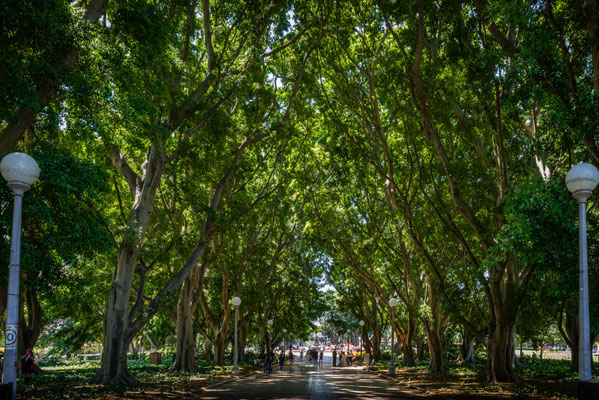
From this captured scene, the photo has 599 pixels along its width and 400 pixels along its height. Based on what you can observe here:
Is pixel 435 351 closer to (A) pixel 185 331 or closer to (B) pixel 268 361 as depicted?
(B) pixel 268 361

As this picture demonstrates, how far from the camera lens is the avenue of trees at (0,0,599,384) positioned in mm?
9078

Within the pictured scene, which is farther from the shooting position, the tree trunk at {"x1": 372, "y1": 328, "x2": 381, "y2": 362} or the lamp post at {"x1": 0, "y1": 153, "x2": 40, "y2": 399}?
the tree trunk at {"x1": 372, "y1": 328, "x2": 381, "y2": 362}

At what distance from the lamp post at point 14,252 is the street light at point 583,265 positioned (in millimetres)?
7824

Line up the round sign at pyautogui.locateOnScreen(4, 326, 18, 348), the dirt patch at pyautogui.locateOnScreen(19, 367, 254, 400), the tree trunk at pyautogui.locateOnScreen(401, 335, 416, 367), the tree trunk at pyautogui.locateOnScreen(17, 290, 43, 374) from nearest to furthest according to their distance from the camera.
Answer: the round sign at pyautogui.locateOnScreen(4, 326, 18, 348) < the dirt patch at pyautogui.locateOnScreen(19, 367, 254, 400) < the tree trunk at pyautogui.locateOnScreen(17, 290, 43, 374) < the tree trunk at pyautogui.locateOnScreen(401, 335, 416, 367)

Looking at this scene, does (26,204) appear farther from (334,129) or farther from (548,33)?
(334,129)

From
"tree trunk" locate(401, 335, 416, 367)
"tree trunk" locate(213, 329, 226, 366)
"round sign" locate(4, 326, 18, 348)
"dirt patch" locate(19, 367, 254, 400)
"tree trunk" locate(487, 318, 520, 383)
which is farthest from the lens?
"tree trunk" locate(401, 335, 416, 367)

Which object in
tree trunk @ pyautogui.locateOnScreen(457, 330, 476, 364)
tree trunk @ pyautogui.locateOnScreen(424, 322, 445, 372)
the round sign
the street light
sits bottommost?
tree trunk @ pyautogui.locateOnScreen(457, 330, 476, 364)

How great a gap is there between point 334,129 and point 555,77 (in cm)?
964

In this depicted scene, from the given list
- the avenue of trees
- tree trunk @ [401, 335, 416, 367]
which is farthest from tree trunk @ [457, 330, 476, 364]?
the avenue of trees

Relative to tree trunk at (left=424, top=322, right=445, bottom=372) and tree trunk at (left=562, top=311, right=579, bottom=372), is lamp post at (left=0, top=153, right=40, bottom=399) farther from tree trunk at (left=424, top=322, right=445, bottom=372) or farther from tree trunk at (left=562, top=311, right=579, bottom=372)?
tree trunk at (left=562, top=311, right=579, bottom=372)

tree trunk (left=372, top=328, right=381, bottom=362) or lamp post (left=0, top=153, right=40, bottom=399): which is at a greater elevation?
lamp post (left=0, top=153, right=40, bottom=399)

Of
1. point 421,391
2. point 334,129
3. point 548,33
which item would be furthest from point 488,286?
point 548,33

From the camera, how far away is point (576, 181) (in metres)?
7.25

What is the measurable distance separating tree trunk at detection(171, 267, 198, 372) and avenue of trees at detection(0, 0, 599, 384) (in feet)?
0.34
